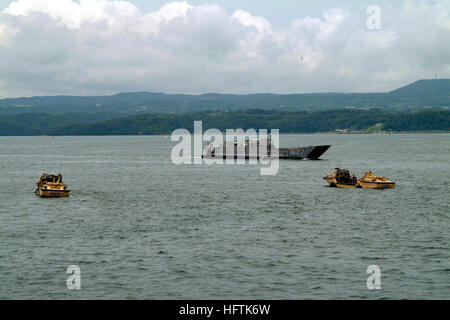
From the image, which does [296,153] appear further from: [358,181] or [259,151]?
[358,181]

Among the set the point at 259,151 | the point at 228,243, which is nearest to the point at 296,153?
the point at 259,151

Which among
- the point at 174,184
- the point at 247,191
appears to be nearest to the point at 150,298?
the point at 247,191

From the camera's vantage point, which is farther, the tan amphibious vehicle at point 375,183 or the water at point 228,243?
the tan amphibious vehicle at point 375,183

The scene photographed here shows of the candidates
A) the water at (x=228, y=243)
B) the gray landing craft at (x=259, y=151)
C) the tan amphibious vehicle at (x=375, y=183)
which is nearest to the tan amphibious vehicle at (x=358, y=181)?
the tan amphibious vehicle at (x=375, y=183)

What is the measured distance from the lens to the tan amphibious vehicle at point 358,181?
79.3 metres

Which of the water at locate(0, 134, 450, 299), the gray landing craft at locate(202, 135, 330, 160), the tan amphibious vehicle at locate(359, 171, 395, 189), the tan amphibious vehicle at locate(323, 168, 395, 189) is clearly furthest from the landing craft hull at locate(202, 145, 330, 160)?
the water at locate(0, 134, 450, 299)

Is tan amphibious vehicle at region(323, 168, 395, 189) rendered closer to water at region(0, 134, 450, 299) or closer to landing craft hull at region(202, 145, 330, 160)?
water at region(0, 134, 450, 299)

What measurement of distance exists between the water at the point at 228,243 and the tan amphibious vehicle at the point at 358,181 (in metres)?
2.00

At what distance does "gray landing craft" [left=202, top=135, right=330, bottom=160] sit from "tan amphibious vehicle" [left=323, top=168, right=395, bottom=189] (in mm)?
67092

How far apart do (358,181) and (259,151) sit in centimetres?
8799

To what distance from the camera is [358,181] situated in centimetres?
8131

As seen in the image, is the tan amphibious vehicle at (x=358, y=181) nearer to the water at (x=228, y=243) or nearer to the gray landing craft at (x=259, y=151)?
the water at (x=228, y=243)

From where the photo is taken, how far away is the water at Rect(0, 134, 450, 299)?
1260 inches
